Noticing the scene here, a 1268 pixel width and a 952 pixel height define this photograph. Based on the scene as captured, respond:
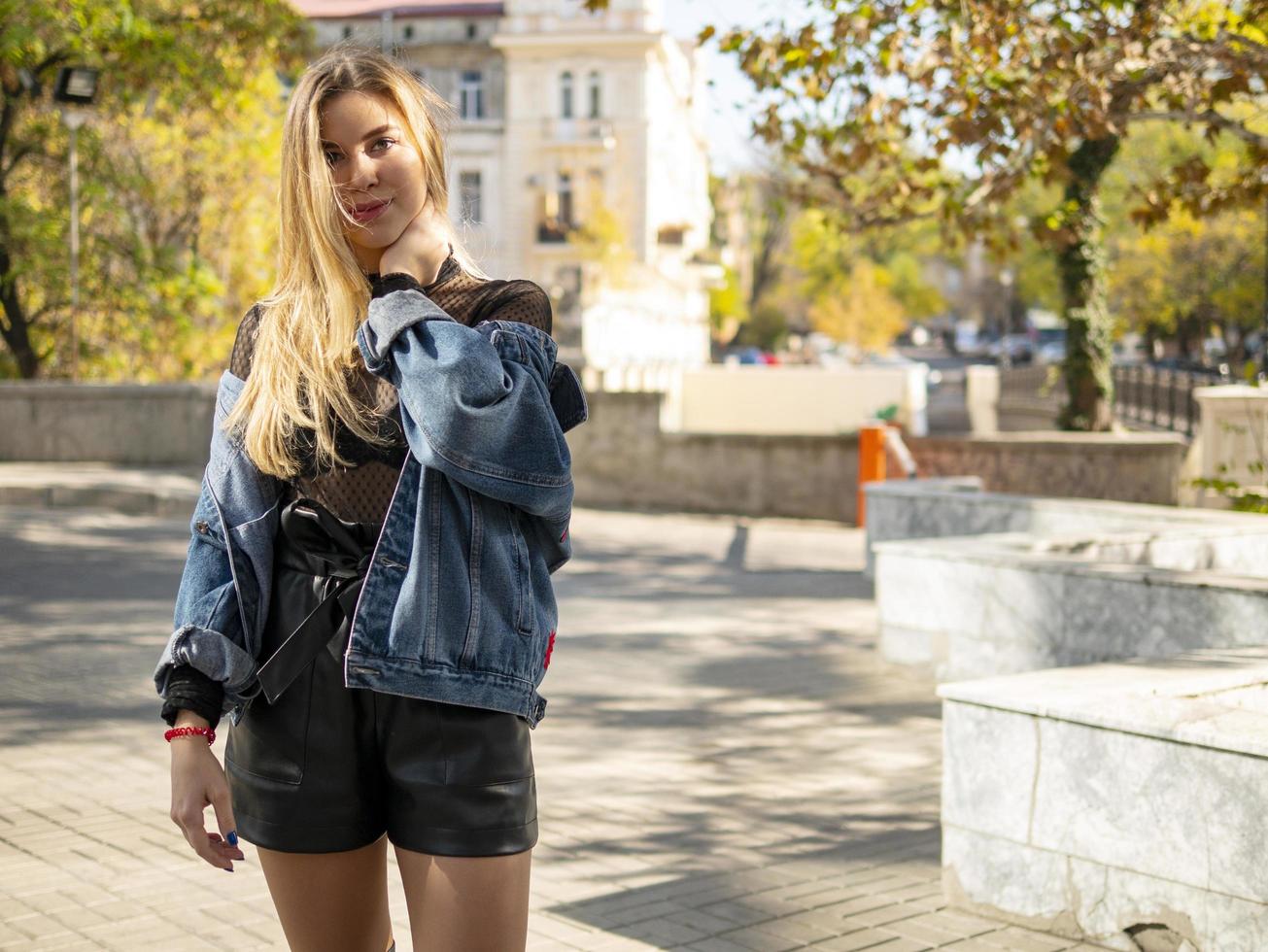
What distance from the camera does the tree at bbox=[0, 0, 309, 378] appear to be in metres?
18.2

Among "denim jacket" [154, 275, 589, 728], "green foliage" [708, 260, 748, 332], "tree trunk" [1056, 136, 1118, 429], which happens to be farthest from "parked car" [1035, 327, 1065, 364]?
"denim jacket" [154, 275, 589, 728]

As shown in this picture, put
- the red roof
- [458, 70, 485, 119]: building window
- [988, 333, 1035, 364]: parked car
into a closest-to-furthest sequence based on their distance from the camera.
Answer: the red roof → [458, 70, 485, 119]: building window → [988, 333, 1035, 364]: parked car

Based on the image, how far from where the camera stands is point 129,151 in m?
25.0

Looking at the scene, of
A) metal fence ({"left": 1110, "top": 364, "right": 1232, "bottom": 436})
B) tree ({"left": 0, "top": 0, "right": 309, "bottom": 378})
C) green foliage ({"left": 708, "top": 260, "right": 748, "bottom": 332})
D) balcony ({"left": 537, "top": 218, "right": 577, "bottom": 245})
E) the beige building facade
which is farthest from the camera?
green foliage ({"left": 708, "top": 260, "right": 748, "bottom": 332})

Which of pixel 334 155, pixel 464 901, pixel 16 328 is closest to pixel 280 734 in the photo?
pixel 464 901

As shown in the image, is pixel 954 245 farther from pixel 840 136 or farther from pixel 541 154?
pixel 541 154

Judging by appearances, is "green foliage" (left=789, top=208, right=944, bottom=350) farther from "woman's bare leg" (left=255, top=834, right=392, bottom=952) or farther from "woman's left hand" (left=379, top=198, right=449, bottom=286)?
"woman's bare leg" (left=255, top=834, right=392, bottom=952)

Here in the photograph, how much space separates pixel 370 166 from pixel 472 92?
6457 centimetres

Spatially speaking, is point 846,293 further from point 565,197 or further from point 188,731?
point 188,731

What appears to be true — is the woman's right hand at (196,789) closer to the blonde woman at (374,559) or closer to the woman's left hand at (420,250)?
the blonde woman at (374,559)

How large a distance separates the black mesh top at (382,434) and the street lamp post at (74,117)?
634 inches

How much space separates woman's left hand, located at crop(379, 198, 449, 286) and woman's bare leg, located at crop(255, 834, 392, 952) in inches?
33.9

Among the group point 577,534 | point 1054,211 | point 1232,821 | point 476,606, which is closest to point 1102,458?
point 577,534

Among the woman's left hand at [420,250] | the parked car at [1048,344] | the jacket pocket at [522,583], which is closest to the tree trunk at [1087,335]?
the woman's left hand at [420,250]
